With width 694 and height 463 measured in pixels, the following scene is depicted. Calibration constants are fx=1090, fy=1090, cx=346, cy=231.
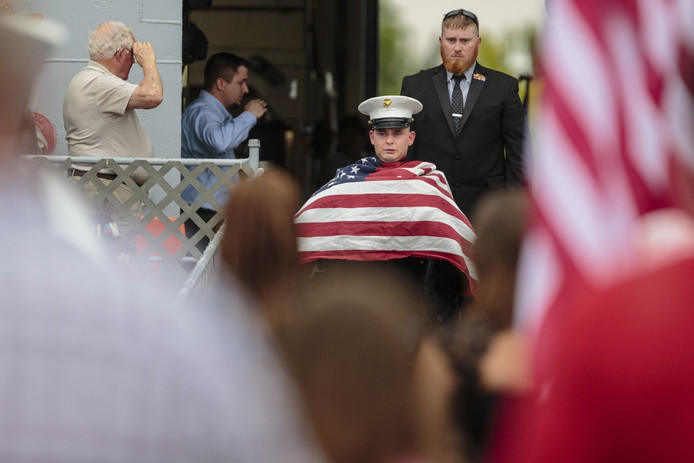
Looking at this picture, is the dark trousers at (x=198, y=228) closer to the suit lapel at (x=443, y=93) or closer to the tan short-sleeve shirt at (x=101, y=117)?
the tan short-sleeve shirt at (x=101, y=117)

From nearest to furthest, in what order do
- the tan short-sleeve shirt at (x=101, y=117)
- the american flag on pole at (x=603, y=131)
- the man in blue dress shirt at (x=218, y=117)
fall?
the american flag on pole at (x=603, y=131)
the tan short-sleeve shirt at (x=101, y=117)
the man in blue dress shirt at (x=218, y=117)

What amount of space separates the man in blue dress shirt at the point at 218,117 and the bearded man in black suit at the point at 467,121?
4.34ft

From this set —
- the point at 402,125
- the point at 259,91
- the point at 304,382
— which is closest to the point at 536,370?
the point at 304,382

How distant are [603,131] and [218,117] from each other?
6.22 m

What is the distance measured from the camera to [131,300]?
0.84 meters

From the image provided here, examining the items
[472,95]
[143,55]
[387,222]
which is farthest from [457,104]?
[143,55]

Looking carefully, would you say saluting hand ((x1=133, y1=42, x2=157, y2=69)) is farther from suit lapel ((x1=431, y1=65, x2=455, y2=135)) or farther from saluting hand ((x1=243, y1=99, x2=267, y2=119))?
suit lapel ((x1=431, y1=65, x2=455, y2=135))

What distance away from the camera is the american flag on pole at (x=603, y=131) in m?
0.93

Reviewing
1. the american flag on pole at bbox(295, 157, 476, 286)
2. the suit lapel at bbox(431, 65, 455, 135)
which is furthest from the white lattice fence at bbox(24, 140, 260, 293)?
the suit lapel at bbox(431, 65, 455, 135)

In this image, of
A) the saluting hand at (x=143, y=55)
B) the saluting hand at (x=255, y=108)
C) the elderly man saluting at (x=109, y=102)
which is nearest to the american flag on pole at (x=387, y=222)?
the elderly man saluting at (x=109, y=102)

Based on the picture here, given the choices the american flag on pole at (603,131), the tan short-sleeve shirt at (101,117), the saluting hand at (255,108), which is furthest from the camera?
the saluting hand at (255,108)

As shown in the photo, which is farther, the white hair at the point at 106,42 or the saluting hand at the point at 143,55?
the saluting hand at the point at 143,55

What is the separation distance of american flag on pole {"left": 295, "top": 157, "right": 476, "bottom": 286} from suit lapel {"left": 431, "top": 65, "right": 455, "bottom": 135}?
641 mm

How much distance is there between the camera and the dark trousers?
6.11 metres
